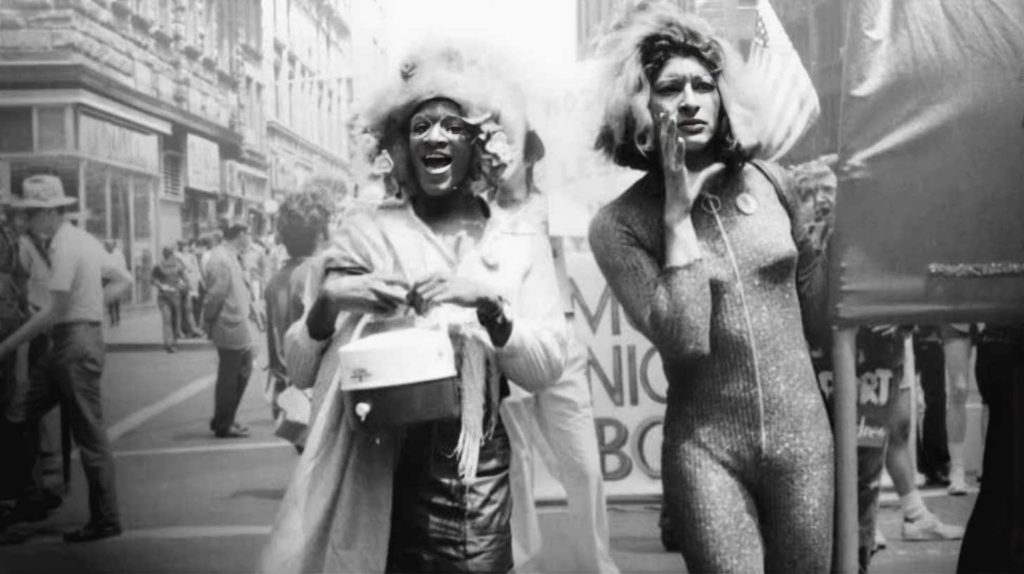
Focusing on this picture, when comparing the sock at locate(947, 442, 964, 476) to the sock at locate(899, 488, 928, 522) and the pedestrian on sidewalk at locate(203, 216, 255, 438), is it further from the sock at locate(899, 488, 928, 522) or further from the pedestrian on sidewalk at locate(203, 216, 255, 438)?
the pedestrian on sidewalk at locate(203, 216, 255, 438)

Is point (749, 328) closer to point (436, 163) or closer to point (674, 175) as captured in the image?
point (674, 175)

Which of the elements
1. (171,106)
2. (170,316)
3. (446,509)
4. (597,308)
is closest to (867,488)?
(597,308)

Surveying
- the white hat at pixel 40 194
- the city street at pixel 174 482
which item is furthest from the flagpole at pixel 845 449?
the white hat at pixel 40 194

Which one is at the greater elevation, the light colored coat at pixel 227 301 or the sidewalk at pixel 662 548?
the light colored coat at pixel 227 301

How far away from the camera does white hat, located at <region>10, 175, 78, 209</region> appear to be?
3.49 meters

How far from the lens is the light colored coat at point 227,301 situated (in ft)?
11.9

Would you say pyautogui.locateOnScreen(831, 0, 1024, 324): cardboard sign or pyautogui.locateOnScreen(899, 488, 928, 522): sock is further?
pyautogui.locateOnScreen(899, 488, 928, 522): sock

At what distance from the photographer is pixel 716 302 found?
9.48ft

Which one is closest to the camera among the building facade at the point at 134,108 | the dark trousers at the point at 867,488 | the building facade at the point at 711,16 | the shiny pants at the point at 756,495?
the shiny pants at the point at 756,495

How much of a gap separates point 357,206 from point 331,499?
0.85 metres

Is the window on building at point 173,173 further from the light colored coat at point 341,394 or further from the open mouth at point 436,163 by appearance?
the open mouth at point 436,163

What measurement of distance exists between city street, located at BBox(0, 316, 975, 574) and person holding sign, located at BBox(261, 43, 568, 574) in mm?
696

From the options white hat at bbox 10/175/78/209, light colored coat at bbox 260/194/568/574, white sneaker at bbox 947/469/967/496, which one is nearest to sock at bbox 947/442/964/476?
white sneaker at bbox 947/469/967/496

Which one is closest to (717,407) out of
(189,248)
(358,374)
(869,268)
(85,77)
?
(358,374)
